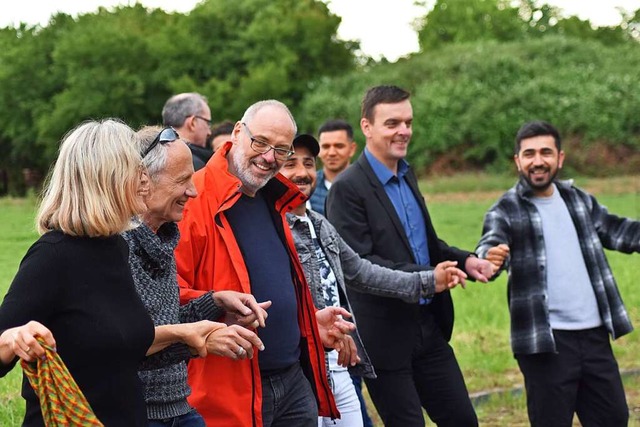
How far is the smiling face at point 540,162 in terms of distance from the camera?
23.5 feet

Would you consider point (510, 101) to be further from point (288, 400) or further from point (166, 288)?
point (166, 288)

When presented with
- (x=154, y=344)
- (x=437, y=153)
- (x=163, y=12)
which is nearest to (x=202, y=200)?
(x=154, y=344)

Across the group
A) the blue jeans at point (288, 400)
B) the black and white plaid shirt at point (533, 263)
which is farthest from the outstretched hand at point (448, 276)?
the blue jeans at point (288, 400)

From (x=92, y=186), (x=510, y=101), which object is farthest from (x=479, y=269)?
(x=510, y=101)

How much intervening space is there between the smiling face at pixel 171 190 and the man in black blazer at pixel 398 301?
227cm

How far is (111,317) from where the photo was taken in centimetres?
372

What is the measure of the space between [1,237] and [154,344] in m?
7.09

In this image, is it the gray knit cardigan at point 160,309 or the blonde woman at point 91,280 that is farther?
the gray knit cardigan at point 160,309

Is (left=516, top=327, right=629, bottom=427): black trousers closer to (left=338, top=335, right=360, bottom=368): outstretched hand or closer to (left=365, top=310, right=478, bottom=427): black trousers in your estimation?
(left=365, top=310, right=478, bottom=427): black trousers

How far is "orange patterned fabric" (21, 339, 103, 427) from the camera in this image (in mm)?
3365

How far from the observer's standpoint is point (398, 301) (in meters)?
6.64

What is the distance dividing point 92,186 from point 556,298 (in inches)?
160

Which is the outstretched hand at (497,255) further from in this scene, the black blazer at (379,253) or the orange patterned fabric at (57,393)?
the orange patterned fabric at (57,393)

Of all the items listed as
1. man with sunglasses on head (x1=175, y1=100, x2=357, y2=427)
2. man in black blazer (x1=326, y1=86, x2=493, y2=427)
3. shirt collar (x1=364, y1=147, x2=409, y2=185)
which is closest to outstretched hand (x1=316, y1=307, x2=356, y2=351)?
man with sunglasses on head (x1=175, y1=100, x2=357, y2=427)
